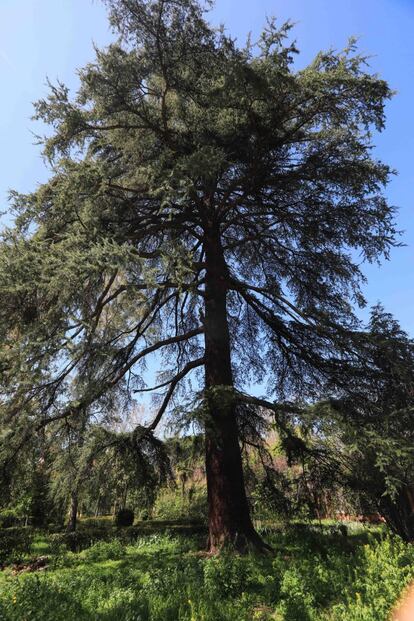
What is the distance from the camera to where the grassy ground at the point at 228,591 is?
436 centimetres

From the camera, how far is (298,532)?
9141 mm

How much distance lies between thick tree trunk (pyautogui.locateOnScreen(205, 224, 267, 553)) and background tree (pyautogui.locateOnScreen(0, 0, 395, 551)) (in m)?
0.03

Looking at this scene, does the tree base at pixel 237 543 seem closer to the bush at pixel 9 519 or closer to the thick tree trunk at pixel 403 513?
the thick tree trunk at pixel 403 513

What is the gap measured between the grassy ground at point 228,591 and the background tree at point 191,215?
142 centimetres

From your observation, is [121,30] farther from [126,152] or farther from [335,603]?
[335,603]

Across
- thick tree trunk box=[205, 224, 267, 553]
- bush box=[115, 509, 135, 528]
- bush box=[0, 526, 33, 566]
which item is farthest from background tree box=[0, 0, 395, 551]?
bush box=[115, 509, 135, 528]

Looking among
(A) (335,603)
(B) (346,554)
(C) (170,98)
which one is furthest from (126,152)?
(B) (346,554)

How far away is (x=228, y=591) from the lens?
5211 millimetres

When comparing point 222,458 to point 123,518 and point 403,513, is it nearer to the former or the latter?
point 403,513

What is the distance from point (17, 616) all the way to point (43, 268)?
4.33 m

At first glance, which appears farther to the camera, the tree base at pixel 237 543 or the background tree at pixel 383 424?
the tree base at pixel 237 543

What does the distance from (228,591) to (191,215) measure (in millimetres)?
7392

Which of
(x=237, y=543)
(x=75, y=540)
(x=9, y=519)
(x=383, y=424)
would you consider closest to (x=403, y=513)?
(x=383, y=424)

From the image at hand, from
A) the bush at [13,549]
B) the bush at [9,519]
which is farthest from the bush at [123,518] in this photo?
the bush at [13,549]
